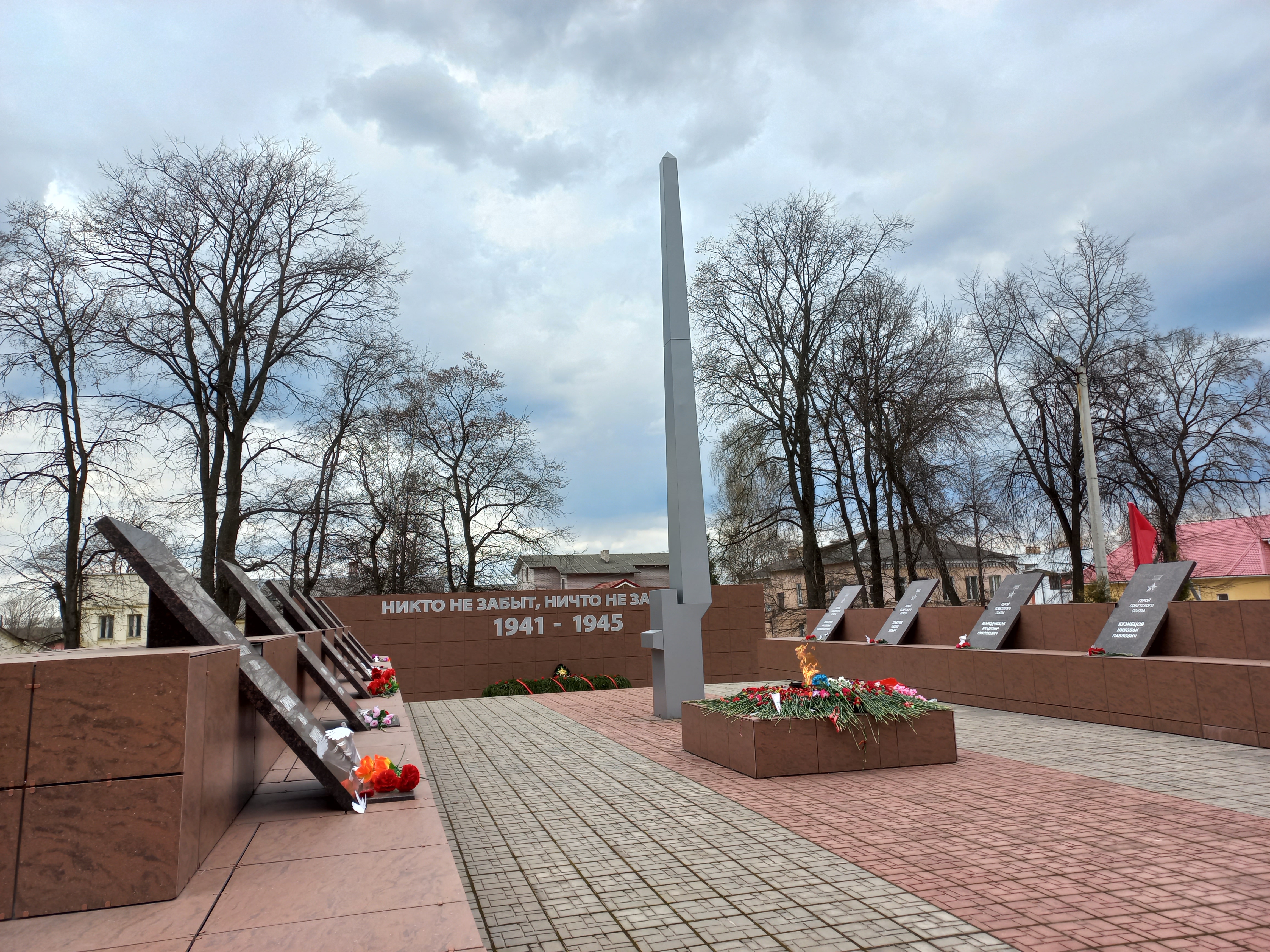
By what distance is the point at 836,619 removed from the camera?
18.3m

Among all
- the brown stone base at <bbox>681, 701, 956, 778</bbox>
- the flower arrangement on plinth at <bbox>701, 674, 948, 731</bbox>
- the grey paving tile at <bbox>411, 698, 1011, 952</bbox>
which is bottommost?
the grey paving tile at <bbox>411, 698, 1011, 952</bbox>

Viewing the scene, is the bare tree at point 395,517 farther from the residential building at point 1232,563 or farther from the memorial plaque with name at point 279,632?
the residential building at point 1232,563

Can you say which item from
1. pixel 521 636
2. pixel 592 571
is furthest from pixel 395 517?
pixel 592 571

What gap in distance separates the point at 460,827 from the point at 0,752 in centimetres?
381

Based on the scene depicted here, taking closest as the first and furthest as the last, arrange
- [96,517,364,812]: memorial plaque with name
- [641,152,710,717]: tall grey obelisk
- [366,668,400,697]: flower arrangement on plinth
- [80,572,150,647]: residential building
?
[96,517,364,812]: memorial plaque with name
[366,668,400,697]: flower arrangement on plinth
[641,152,710,717]: tall grey obelisk
[80,572,150,647]: residential building

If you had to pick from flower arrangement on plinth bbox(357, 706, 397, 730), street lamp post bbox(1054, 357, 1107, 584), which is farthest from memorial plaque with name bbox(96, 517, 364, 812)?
street lamp post bbox(1054, 357, 1107, 584)

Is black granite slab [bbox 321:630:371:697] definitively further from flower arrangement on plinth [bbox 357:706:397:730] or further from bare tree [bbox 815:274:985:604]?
bare tree [bbox 815:274:985:604]

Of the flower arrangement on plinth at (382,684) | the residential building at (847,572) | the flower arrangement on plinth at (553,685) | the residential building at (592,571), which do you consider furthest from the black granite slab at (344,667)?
the residential building at (592,571)

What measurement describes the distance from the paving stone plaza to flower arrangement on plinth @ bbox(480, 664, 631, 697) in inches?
400

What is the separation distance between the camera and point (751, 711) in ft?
27.4

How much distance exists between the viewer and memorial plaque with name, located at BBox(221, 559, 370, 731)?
7641 mm

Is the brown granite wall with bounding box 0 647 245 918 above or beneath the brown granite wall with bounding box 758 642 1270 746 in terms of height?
above

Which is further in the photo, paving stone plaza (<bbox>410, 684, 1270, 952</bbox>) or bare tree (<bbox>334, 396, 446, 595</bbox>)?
bare tree (<bbox>334, 396, 446, 595</bbox>)

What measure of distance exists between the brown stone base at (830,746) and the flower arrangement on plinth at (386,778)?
3.90 meters
